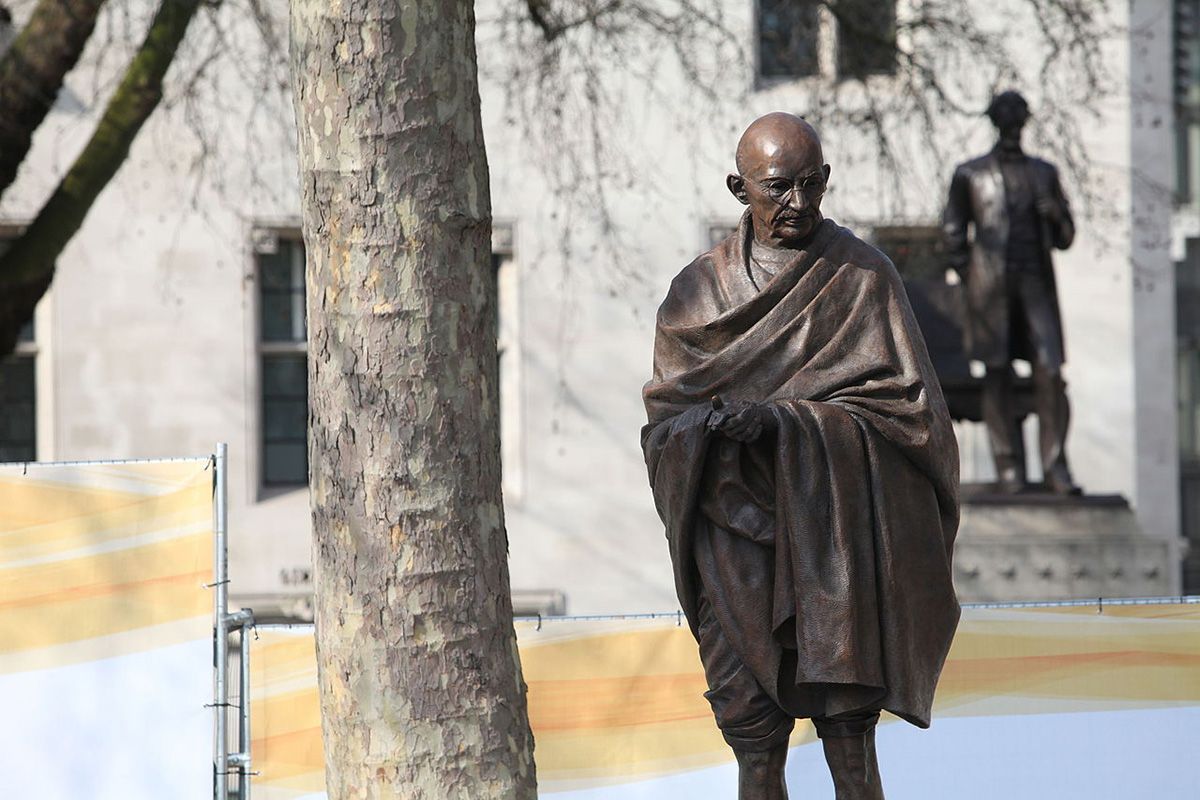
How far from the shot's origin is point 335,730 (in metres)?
4.80

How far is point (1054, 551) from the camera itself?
1103 centimetres

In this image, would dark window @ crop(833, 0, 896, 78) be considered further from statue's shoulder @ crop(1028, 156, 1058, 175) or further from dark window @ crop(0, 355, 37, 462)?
dark window @ crop(0, 355, 37, 462)

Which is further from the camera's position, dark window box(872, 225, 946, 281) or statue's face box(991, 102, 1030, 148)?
dark window box(872, 225, 946, 281)

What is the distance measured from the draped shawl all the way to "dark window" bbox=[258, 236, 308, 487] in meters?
12.5

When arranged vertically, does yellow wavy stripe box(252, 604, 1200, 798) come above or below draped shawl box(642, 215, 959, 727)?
below

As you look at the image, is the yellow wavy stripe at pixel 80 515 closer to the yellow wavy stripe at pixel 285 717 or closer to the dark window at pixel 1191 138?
the yellow wavy stripe at pixel 285 717

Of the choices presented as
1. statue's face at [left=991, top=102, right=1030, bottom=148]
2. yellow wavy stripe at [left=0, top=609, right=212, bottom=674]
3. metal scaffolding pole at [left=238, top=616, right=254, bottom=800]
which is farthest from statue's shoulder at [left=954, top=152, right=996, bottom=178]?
yellow wavy stripe at [left=0, top=609, right=212, bottom=674]

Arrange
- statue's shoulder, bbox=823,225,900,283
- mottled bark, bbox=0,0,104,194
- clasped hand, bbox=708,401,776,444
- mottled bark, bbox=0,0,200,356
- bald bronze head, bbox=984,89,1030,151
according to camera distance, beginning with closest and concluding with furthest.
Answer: clasped hand, bbox=708,401,776,444
statue's shoulder, bbox=823,225,900,283
mottled bark, bbox=0,0,104,194
mottled bark, bbox=0,0,200,356
bald bronze head, bbox=984,89,1030,151

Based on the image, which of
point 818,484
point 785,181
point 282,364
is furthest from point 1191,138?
point 818,484

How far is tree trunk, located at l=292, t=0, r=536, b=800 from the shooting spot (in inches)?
185

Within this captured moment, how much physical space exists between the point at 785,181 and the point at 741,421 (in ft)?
2.00

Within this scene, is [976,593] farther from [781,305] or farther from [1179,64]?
[1179,64]

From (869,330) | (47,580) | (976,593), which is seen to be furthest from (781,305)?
(976,593)

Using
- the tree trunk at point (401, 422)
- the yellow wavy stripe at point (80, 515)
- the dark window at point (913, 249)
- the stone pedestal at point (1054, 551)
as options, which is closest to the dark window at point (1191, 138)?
the dark window at point (913, 249)
